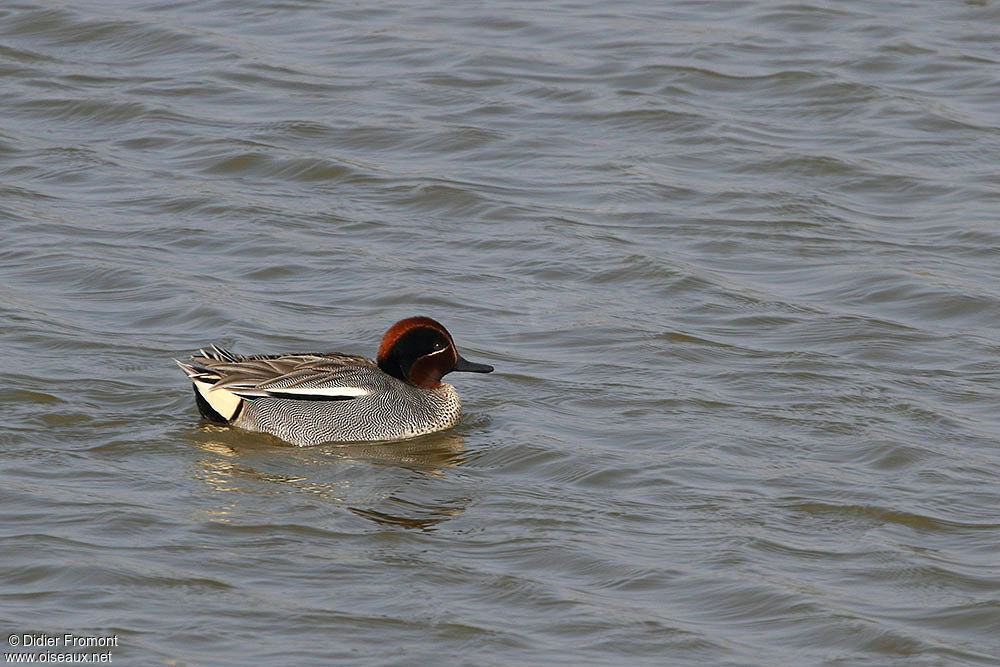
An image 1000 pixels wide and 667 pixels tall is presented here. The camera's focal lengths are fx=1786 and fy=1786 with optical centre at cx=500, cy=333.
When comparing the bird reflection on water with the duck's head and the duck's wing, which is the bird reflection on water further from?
the duck's head

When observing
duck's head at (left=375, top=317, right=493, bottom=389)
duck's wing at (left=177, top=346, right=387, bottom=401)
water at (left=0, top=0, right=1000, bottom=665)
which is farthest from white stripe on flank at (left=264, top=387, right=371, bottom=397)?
duck's head at (left=375, top=317, right=493, bottom=389)

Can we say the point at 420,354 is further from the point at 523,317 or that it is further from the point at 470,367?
the point at 523,317

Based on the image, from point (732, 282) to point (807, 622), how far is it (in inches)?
191

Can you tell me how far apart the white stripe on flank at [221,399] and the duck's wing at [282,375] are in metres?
0.02

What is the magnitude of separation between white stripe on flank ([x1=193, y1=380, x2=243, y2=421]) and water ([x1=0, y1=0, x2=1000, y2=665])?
0.20 metres

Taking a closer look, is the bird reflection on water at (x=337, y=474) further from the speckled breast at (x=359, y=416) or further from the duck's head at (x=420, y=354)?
the duck's head at (x=420, y=354)

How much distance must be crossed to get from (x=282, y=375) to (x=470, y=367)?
1.12 meters

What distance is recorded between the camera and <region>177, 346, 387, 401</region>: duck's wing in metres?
9.99

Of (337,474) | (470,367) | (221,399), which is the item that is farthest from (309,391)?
(470,367)

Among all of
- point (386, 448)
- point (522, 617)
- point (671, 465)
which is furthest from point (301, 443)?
point (522, 617)

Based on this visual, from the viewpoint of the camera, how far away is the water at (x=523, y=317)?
308 inches

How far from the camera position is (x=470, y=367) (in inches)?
413

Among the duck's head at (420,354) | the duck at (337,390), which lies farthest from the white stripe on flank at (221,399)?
the duck's head at (420,354)

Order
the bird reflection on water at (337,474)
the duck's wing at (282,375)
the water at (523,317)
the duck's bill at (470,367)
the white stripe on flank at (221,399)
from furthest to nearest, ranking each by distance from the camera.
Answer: the duck's bill at (470,367), the duck's wing at (282,375), the white stripe on flank at (221,399), the bird reflection on water at (337,474), the water at (523,317)
